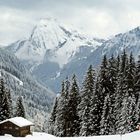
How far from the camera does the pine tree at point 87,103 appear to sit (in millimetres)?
90375

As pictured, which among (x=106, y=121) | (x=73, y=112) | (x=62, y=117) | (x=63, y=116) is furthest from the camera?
(x=73, y=112)

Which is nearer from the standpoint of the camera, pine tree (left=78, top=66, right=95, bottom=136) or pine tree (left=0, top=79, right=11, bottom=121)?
pine tree (left=78, top=66, right=95, bottom=136)

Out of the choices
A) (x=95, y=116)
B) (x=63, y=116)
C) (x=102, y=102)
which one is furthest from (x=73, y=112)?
(x=102, y=102)

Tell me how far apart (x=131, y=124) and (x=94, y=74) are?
17053 mm

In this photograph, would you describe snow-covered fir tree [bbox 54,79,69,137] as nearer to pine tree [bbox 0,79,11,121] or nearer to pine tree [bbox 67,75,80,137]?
pine tree [bbox 67,75,80,137]

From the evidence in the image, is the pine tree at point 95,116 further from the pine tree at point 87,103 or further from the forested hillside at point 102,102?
the pine tree at point 87,103

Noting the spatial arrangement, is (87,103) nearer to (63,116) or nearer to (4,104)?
(63,116)

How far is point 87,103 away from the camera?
9244 cm

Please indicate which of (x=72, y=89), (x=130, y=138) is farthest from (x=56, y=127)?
(x=130, y=138)

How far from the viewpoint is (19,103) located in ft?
344

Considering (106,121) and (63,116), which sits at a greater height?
(106,121)

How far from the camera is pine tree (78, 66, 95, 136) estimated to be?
90.4 m

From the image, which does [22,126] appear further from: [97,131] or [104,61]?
[104,61]

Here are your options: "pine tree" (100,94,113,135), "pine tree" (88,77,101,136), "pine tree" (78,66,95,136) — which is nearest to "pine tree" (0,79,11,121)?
"pine tree" (78,66,95,136)
